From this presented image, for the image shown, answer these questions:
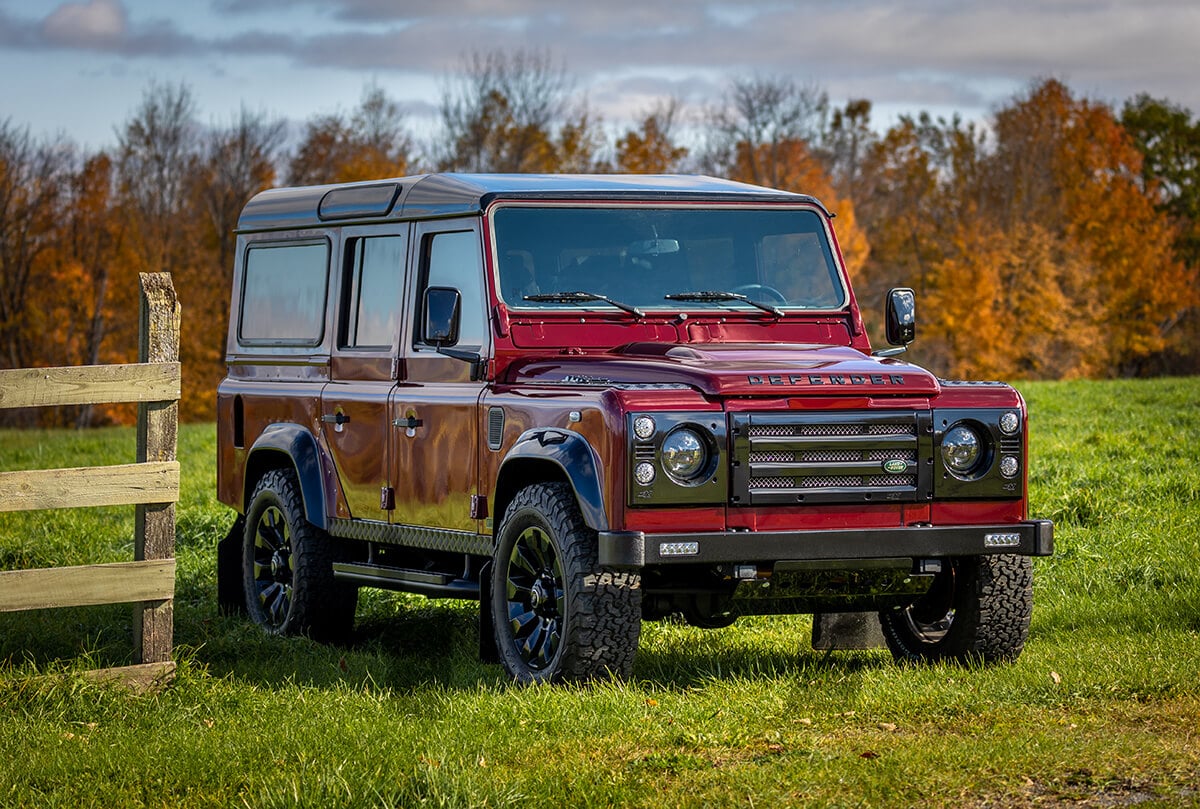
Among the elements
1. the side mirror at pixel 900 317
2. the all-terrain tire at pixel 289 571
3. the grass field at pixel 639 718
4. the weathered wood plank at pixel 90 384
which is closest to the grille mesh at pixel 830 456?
the grass field at pixel 639 718

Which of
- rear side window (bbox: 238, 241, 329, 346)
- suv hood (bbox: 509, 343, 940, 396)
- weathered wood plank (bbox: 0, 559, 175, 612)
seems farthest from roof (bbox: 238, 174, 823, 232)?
weathered wood plank (bbox: 0, 559, 175, 612)

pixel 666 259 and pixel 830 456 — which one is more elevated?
pixel 666 259

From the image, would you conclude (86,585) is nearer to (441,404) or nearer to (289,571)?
(441,404)

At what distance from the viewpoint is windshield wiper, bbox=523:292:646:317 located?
8305 mm

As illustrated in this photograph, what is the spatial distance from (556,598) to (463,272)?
197 centimetres

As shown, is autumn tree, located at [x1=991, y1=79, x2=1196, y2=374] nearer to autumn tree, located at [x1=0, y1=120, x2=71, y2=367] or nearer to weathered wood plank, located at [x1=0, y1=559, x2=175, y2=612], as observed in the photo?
autumn tree, located at [x1=0, y1=120, x2=71, y2=367]

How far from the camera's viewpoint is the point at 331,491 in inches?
376

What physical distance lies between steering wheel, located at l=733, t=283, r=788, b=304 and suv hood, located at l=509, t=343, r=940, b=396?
47 centimetres

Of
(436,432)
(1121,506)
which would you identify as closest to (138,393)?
(436,432)

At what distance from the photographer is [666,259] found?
340 inches

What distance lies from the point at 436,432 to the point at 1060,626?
3.55 meters

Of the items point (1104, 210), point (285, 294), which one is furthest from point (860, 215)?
point (285, 294)

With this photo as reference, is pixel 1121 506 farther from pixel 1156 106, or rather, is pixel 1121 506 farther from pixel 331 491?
pixel 1156 106

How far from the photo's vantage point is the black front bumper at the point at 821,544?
6.79m
